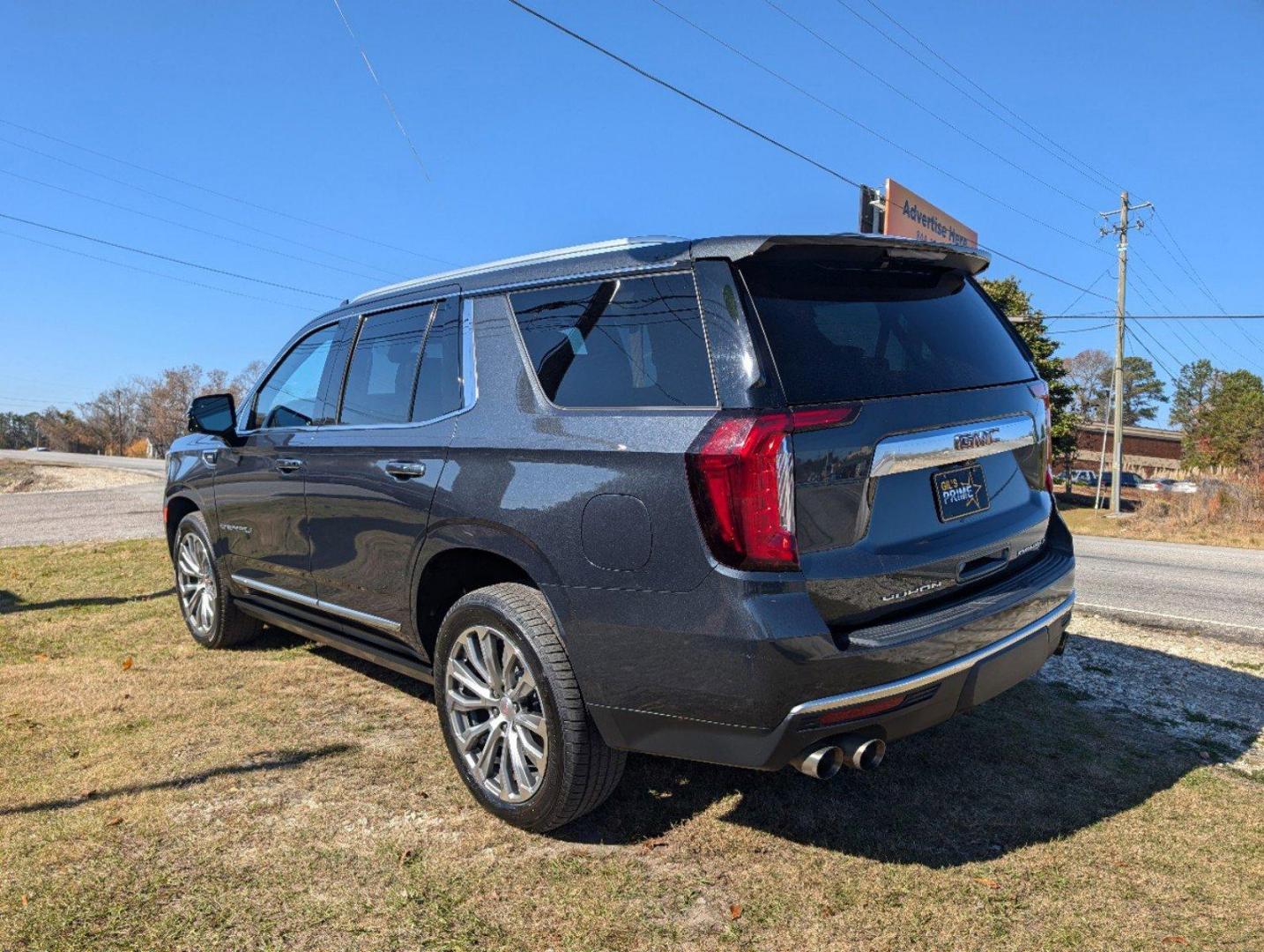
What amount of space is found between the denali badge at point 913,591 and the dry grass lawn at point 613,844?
0.89m

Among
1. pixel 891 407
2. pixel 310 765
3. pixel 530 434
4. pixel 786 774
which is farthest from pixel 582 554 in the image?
pixel 310 765

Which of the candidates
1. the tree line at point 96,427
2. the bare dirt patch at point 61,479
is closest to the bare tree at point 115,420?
the tree line at point 96,427

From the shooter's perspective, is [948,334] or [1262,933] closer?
[1262,933]

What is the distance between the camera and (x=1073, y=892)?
256cm

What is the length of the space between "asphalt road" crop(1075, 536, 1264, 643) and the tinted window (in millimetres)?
5711

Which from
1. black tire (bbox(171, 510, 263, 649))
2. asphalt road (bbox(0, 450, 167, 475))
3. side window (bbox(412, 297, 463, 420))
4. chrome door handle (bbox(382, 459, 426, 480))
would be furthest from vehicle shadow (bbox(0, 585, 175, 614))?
asphalt road (bbox(0, 450, 167, 475))

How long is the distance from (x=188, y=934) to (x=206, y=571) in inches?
132

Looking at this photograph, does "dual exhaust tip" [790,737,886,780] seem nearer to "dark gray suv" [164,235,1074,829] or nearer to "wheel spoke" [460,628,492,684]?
"dark gray suv" [164,235,1074,829]

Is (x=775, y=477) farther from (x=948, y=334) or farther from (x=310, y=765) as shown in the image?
(x=310, y=765)

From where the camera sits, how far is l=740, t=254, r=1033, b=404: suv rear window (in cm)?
256

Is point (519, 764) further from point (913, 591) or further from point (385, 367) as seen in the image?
point (385, 367)

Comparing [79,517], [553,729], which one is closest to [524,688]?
[553,729]

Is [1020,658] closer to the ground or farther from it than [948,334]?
closer to the ground

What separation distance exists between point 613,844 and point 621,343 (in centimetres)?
170
